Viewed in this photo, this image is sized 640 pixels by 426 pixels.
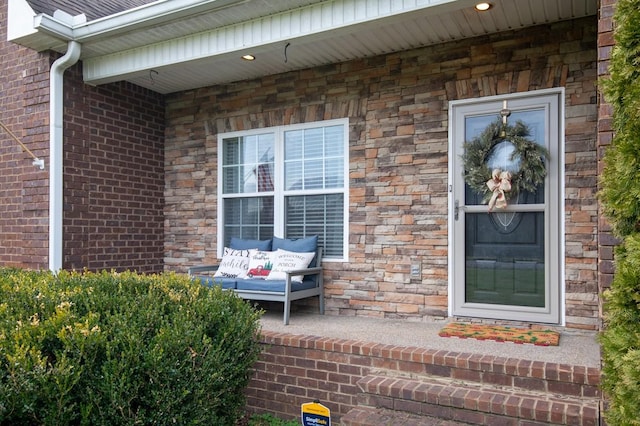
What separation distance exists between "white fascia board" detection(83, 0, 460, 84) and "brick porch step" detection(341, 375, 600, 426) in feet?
8.45

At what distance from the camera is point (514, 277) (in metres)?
4.27

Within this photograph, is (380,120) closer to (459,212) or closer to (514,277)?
(459,212)

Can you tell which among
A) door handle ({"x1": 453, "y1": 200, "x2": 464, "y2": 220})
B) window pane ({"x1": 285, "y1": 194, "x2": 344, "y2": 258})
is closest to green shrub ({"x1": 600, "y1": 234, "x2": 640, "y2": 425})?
door handle ({"x1": 453, "y1": 200, "x2": 464, "y2": 220})

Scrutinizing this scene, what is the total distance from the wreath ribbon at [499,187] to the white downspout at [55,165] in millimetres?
4077

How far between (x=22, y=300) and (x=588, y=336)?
12.5 feet

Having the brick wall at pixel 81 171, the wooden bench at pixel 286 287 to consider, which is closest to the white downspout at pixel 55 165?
the brick wall at pixel 81 171

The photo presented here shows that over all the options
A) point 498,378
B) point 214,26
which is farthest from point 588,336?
point 214,26

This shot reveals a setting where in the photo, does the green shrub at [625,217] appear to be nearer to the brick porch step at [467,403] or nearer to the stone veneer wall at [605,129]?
the stone veneer wall at [605,129]

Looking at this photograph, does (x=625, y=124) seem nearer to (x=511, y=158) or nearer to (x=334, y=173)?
(x=511, y=158)

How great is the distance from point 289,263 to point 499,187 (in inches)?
80.0

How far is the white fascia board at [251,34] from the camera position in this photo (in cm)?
380

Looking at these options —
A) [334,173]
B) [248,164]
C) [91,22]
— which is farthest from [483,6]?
[91,22]

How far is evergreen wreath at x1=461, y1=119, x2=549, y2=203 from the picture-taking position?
4.14 meters

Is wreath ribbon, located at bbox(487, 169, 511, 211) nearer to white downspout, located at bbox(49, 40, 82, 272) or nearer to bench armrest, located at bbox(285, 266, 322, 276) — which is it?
bench armrest, located at bbox(285, 266, 322, 276)
